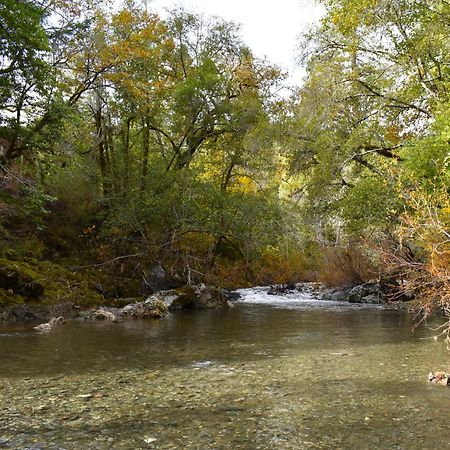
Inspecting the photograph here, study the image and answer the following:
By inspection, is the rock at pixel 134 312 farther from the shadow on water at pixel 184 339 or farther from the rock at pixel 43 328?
the rock at pixel 43 328

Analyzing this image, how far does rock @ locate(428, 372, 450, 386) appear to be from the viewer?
20.6 feet

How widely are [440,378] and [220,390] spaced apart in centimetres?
288

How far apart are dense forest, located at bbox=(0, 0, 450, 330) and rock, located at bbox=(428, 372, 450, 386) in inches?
91.2

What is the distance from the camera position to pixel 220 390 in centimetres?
610

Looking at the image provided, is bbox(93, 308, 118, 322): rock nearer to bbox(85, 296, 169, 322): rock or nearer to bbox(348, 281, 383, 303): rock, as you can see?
bbox(85, 296, 169, 322): rock

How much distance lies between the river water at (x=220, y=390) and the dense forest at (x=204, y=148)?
2.12 meters

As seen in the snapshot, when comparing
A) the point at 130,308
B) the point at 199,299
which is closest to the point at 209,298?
the point at 199,299

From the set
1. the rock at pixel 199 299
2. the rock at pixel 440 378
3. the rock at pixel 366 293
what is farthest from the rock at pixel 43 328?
the rock at pixel 366 293

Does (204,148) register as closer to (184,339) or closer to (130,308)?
(130,308)

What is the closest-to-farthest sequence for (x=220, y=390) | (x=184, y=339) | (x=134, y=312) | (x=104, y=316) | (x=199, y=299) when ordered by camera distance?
(x=220, y=390), (x=184, y=339), (x=104, y=316), (x=134, y=312), (x=199, y=299)

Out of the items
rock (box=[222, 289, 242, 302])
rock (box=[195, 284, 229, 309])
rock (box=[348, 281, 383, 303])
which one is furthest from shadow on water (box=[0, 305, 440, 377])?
rock (box=[222, 289, 242, 302])

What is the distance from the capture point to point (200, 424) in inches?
188

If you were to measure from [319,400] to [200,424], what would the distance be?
1586 mm

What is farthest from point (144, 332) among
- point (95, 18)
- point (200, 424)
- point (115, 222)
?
point (95, 18)
